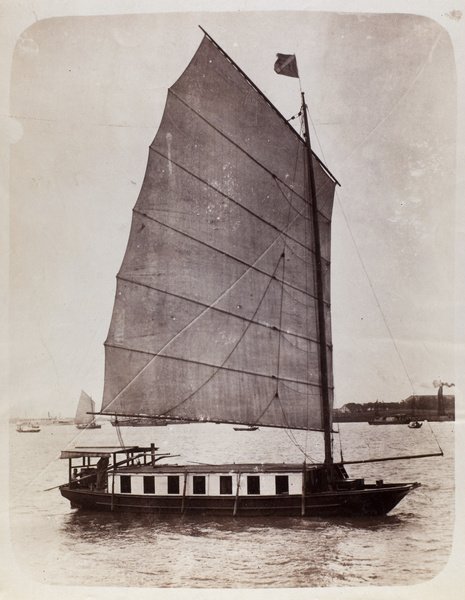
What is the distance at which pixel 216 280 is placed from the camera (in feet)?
35.8

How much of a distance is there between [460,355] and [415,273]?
4.35ft

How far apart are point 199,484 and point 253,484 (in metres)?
0.99

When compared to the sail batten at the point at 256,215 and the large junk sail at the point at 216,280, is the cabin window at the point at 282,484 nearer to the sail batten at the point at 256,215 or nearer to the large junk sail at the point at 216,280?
the large junk sail at the point at 216,280

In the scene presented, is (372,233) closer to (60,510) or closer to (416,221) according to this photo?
(416,221)

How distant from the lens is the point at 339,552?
8.89m

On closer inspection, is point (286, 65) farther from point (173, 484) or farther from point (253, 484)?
point (173, 484)

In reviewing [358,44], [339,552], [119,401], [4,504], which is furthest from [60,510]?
[358,44]

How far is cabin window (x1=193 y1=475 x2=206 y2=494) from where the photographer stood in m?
10.7

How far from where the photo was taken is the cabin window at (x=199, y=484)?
10742mm

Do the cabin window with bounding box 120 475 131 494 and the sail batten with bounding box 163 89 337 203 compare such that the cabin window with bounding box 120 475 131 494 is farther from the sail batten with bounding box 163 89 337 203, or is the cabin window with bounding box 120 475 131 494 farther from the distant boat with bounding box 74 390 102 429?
the sail batten with bounding box 163 89 337 203

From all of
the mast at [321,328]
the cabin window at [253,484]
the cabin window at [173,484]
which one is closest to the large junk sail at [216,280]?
the mast at [321,328]

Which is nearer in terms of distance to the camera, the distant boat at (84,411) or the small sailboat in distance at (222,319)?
the distant boat at (84,411)

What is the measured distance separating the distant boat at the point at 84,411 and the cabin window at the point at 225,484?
2625mm

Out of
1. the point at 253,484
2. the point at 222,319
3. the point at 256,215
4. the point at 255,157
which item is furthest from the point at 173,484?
the point at 255,157
